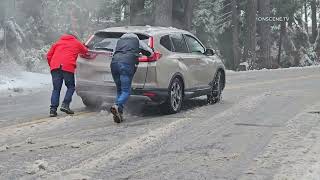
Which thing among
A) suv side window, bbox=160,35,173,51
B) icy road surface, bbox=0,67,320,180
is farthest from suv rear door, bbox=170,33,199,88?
icy road surface, bbox=0,67,320,180

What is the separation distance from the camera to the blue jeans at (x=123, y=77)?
31.3 ft

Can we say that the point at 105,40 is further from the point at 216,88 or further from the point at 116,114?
the point at 216,88

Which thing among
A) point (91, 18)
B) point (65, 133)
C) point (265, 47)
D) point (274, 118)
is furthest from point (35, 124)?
point (91, 18)

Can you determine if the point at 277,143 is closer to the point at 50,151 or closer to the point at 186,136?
the point at 186,136

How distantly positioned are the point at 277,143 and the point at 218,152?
1017 millimetres

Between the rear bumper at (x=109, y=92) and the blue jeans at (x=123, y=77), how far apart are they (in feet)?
1.85

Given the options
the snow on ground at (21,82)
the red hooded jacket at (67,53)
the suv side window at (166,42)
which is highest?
the suv side window at (166,42)

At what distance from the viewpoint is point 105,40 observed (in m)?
10.7

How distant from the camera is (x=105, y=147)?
7410mm

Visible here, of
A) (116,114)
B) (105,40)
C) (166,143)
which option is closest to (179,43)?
(105,40)

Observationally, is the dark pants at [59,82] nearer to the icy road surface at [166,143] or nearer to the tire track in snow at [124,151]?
A: the icy road surface at [166,143]

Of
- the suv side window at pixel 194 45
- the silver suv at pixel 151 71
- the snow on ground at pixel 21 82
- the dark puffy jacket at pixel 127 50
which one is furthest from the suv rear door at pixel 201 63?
the snow on ground at pixel 21 82

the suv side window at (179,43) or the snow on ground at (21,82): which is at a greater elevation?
the suv side window at (179,43)

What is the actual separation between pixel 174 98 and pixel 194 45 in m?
1.81
